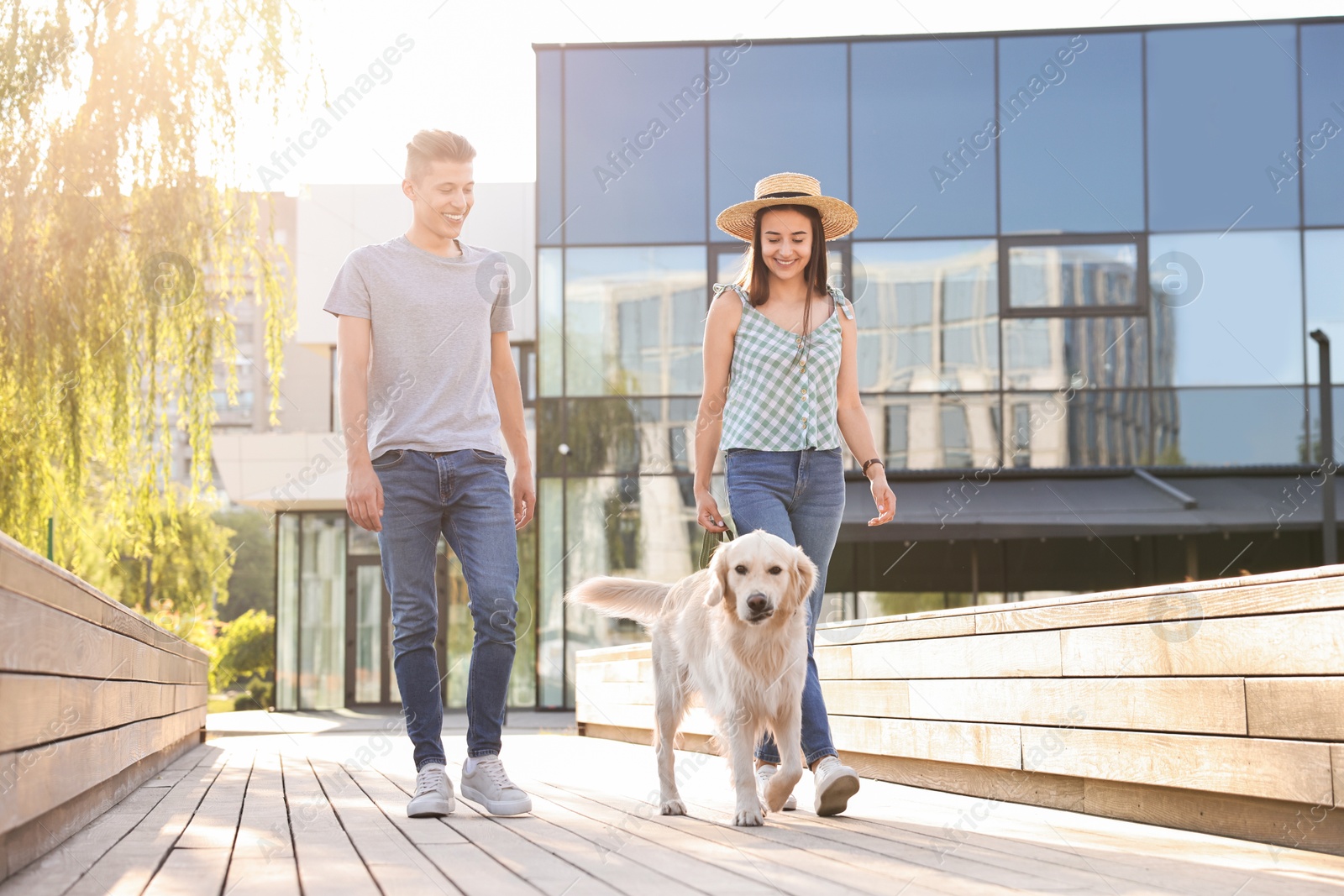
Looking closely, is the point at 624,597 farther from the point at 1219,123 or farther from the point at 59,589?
the point at 1219,123

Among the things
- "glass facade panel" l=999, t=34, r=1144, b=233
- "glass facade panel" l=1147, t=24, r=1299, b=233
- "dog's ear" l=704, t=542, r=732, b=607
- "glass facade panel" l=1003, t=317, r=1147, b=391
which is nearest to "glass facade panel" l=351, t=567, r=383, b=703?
"glass facade panel" l=1003, t=317, r=1147, b=391

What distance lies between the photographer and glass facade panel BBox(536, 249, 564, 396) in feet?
57.8

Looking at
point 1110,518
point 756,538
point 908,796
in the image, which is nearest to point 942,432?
point 1110,518

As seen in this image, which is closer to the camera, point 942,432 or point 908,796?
point 908,796

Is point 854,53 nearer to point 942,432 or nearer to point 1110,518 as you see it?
point 942,432

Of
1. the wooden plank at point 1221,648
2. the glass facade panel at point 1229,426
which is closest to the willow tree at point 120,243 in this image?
the wooden plank at point 1221,648

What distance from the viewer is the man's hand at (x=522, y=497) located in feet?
15.1

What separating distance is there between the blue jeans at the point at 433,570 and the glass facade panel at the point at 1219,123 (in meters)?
14.4

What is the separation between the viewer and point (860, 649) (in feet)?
20.7

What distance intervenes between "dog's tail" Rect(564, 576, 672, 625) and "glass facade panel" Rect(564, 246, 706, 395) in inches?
484

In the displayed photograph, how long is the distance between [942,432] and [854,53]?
5.15 metres

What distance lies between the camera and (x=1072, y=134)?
55.5 feet

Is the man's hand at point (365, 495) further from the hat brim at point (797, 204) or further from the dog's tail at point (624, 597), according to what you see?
the hat brim at point (797, 204)

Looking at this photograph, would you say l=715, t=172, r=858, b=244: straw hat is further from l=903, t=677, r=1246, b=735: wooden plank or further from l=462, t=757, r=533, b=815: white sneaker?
l=462, t=757, r=533, b=815: white sneaker
